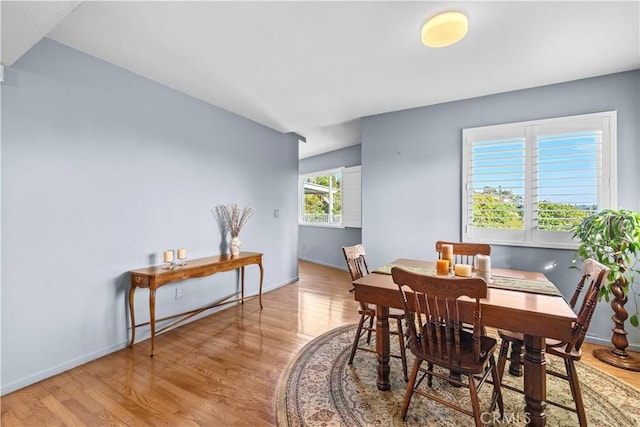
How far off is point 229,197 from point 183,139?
3.14ft

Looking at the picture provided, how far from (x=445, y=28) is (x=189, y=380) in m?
3.14

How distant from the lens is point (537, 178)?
3033mm

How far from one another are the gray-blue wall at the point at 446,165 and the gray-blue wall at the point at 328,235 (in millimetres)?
1789

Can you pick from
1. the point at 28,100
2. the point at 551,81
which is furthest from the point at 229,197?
the point at 551,81

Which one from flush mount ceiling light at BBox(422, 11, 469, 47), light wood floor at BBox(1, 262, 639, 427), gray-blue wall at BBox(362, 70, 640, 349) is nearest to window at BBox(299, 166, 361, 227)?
gray-blue wall at BBox(362, 70, 640, 349)

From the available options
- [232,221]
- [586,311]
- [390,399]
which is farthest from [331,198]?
[586,311]

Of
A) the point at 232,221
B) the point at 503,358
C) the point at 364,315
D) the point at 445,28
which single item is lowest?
the point at 503,358

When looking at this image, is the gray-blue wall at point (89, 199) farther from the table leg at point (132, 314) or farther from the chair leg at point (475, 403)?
the chair leg at point (475, 403)

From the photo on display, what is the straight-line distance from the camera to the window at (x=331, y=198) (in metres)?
5.83

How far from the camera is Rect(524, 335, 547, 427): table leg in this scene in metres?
1.55

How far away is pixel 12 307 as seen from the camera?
6.66ft

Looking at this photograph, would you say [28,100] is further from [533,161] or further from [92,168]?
[533,161]

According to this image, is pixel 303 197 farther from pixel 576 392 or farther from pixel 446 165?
pixel 576 392

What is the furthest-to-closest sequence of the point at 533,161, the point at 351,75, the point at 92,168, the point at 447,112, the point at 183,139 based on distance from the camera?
the point at 447,112
the point at 183,139
the point at 533,161
the point at 351,75
the point at 92,168
